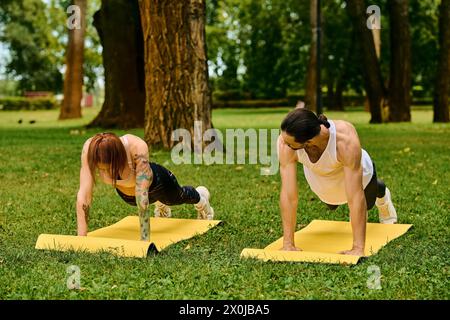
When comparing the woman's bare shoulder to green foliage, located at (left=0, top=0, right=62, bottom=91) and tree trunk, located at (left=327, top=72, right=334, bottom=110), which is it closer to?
tree trunk, located at (left=327, top=72, right=334, bottom=110)

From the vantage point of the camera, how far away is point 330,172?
5934mm

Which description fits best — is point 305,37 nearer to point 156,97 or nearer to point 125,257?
point 156,97

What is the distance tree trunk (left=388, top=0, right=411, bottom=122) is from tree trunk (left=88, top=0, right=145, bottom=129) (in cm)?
708

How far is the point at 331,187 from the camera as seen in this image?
610 cm

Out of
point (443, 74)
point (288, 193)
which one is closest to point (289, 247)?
point (288, 193)

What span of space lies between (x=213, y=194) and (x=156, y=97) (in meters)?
3.75

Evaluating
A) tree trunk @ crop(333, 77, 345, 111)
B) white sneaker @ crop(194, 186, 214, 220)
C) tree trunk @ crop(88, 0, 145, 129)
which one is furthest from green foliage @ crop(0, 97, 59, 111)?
white sneaker @ crop(194, 186, 214, 220)

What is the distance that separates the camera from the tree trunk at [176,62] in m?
12.0

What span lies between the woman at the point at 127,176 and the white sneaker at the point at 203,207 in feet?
1.00

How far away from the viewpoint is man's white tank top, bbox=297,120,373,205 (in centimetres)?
568

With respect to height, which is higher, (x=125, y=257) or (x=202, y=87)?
(x=202, y=87)

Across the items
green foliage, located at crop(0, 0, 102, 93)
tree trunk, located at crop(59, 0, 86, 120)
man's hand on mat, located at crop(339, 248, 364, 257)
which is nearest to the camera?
man's hand on mat, located at crop(339, 248, 364, 257)

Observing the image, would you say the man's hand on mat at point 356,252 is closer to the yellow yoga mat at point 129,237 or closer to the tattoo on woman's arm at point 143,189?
the yellow yoga mat at point 129,237
